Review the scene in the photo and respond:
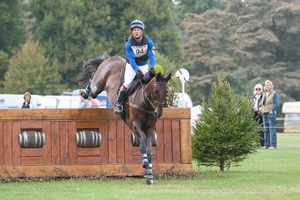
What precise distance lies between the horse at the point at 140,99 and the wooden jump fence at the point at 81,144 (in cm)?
40

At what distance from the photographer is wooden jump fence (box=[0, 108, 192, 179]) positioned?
16.2 m

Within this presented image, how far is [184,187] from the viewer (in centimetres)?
1448

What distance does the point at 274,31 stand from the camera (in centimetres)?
7125

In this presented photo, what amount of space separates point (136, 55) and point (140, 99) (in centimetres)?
89

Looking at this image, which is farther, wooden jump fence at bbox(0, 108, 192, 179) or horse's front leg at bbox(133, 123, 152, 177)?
wooden jump fence at bbox(0, 108, 192, 179)

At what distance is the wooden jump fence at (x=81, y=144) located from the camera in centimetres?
1619

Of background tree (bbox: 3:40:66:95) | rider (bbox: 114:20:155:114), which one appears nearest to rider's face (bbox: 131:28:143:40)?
rider (bbox: 114:20:155:114)

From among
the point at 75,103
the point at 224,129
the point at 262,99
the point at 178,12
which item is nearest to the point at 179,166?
the point at 224,129

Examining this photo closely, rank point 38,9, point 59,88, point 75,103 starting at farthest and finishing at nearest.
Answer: point 38,9 < point 59,88 < point 75,103

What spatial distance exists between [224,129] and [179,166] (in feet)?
4.80

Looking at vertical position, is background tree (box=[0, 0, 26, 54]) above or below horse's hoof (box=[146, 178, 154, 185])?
above

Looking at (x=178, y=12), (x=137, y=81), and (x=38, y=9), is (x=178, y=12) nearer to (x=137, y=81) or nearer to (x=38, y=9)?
(x=38, y=9)

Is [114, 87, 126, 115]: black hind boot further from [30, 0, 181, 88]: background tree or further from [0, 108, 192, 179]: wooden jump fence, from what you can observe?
[30, 0, 181, 88]: background tree

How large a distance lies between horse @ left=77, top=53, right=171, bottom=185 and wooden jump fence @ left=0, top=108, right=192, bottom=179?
40 cm
